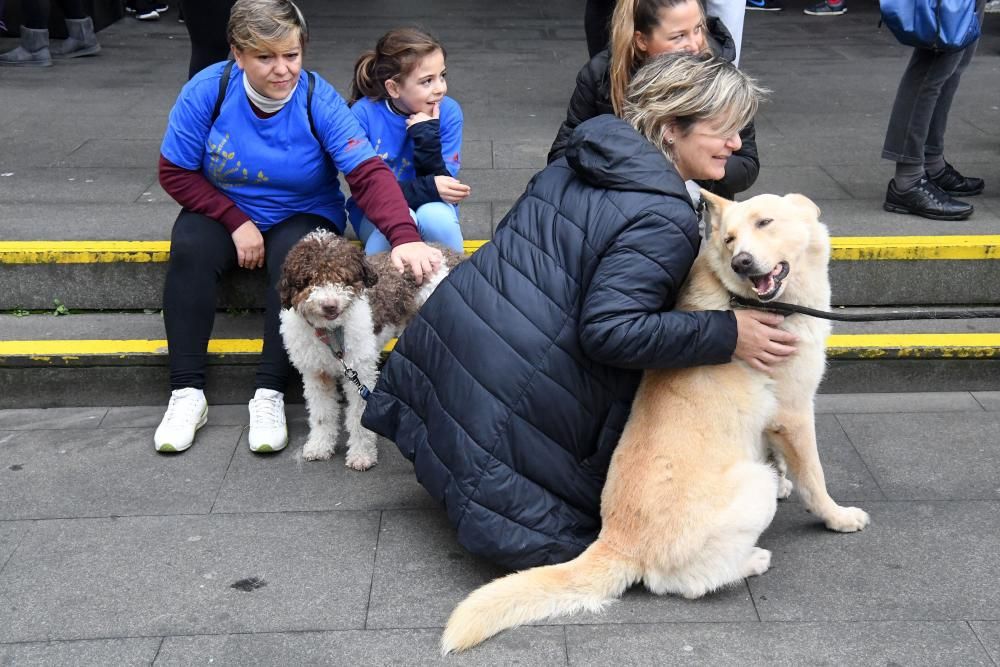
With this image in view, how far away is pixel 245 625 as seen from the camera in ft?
10.6

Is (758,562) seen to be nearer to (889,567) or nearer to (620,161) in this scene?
(889,567)

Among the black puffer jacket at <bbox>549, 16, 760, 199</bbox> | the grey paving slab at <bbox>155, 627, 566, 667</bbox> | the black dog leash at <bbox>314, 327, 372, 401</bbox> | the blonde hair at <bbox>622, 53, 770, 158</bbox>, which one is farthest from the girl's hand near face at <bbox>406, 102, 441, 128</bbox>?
the grey paving slab at <bbox>155, 627, 566, 667</bbox>

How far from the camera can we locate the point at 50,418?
15.3ft

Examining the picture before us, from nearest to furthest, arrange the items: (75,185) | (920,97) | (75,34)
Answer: (920,97)
(75,185)
(75,34)

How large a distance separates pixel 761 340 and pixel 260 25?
240 centimetres

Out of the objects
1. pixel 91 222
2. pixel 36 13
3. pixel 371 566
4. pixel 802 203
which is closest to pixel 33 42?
pixel 36 13

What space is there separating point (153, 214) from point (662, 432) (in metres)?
3.64

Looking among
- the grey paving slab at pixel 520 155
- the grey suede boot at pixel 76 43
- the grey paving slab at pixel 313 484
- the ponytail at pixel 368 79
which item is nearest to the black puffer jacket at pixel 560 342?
the grey paving slab at pixel 313 484

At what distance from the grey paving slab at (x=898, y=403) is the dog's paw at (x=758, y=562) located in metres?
1.35

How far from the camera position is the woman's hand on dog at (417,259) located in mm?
4156

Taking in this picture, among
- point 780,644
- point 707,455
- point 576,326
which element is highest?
point 576,326

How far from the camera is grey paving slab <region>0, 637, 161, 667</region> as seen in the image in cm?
306

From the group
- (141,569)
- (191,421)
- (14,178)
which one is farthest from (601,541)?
(14,178)

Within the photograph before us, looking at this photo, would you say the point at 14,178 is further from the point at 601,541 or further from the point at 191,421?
the point at 601,541
